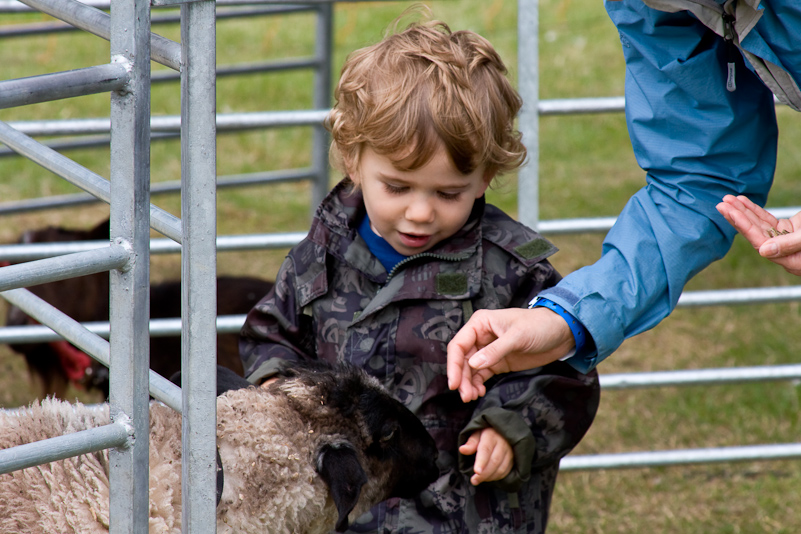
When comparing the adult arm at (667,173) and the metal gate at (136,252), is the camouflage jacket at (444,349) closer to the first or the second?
the adult arm at (667,173)

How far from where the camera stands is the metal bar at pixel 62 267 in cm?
141

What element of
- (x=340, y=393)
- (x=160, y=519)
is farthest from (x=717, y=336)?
(x=160, y=519)

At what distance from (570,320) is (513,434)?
1.10 feet

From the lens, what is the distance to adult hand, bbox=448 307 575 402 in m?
1.87

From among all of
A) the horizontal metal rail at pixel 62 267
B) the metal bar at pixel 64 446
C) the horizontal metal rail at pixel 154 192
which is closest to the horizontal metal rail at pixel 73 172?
the horizontal metal rail at pixel 62 267

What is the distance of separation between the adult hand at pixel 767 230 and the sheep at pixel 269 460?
91 cm

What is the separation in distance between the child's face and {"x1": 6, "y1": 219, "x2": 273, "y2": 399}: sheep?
70.5 inches

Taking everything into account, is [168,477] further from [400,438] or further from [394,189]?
[394,189]

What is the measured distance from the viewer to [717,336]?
545cm

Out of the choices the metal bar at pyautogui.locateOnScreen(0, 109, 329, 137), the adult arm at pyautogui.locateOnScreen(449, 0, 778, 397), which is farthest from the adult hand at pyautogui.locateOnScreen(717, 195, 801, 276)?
the metal bar at pyautogui.locateOnScreen(0, 109, 329, 137)

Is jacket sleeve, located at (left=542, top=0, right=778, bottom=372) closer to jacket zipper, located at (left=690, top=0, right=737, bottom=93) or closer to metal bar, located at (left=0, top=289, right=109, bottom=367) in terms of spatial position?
jacket zipper, located at (left=690, top=0, right=737, bottom=93)

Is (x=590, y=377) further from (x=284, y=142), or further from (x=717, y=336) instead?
(x=284, y=142)

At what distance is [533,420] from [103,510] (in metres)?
1.04

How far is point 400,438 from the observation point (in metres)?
2.17
